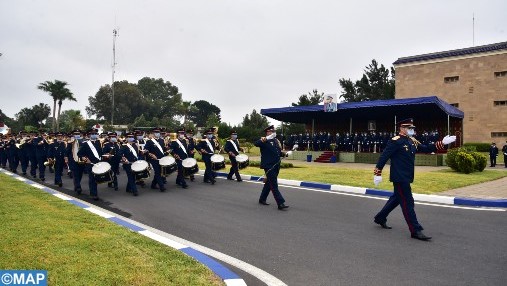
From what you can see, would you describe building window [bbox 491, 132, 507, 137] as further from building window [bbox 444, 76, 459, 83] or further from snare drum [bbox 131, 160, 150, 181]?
snare drum [bbox 131, 160, 150, 181]

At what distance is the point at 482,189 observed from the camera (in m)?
11.4

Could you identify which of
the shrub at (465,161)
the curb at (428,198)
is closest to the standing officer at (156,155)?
the curb at (428,198)

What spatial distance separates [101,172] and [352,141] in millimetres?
18706

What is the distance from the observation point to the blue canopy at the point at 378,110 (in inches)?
856

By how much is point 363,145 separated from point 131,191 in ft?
56.8

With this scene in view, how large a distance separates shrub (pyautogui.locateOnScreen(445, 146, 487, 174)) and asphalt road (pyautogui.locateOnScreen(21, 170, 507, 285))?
8167mm

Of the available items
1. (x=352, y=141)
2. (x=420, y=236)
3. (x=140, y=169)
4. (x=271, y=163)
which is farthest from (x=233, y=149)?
(x=352, y=141)

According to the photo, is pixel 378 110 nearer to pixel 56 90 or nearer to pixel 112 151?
pixel 112 151

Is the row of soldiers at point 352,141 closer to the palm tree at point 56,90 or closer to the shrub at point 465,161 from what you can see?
the shrub at point 465,161

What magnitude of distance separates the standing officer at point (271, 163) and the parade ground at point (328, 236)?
0.34m

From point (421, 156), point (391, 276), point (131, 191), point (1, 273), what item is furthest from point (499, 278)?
point (421, 156)

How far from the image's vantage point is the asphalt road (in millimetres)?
4719

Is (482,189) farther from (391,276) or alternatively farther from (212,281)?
(212,281)

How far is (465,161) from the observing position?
16078 mm
